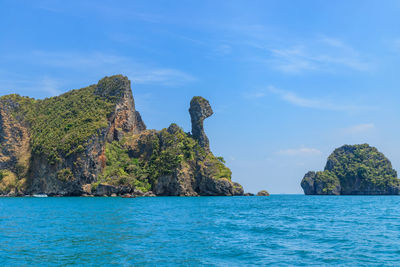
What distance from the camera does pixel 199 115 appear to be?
152000mm

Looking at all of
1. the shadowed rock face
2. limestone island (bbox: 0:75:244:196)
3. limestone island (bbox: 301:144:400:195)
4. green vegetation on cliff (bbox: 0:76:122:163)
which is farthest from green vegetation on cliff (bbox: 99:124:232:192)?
limestone island (bbox: 301:144:400:195)

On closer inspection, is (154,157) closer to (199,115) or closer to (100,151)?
(100,151)

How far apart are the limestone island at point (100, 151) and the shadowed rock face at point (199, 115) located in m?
0.45

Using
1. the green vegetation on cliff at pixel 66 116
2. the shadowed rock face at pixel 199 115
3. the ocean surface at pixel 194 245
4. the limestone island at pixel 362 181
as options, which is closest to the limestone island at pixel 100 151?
the green vegetation on cliff at pixel 66 116

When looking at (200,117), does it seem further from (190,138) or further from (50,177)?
(50,177)

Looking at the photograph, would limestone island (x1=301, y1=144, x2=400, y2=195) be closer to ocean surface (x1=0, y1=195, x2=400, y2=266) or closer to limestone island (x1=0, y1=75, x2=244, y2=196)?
limestone island (x1=0, y1=75, x2=244, y2=196)

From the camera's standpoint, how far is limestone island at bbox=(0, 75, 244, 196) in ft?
407

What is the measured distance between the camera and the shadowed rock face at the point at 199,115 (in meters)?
150

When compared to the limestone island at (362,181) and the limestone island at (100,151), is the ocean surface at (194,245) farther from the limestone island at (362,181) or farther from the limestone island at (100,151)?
the limestone island at (362,181)

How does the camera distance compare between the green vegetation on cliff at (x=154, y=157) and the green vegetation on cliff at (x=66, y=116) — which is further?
the green vegetation on cliff at (x=154, y=157)

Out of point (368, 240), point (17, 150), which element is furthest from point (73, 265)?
point (17, 150)

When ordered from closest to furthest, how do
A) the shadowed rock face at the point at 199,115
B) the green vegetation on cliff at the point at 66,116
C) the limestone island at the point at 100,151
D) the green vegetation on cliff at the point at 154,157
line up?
the limestone island at the point at 100,151 < the green vegetation on cliff at the point at 66,116 < the green vegetation on cliff at the point at 154,157 < the shadowed rock face at the point at 199,115

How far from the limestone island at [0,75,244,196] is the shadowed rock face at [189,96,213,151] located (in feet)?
1.49

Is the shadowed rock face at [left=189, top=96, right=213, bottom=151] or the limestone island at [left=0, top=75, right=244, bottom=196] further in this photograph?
the shadowed rock face at [left=189, top=96, right=213, bottom=151]
